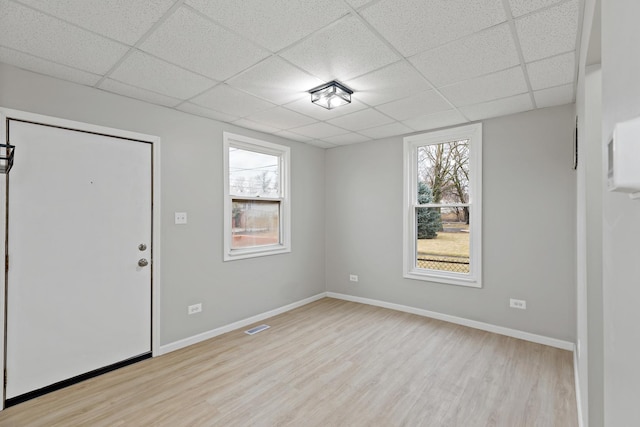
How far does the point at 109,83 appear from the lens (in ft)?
8.60

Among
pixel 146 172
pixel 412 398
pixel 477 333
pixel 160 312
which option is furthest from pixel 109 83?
pixel 477 333

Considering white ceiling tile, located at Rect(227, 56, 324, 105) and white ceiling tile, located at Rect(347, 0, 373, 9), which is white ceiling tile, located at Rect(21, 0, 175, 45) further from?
white ceiling tile, located at Rect(347, 0, 373, 9)

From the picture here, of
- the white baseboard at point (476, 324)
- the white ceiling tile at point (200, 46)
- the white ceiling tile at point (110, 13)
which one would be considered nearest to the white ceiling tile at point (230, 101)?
the white ceiling tile at point (200, 46)

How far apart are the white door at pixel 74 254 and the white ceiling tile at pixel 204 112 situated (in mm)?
590

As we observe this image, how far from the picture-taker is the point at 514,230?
11.5 feet

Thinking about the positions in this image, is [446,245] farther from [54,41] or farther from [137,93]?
[54,41]

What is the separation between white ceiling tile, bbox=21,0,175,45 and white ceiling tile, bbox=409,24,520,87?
1.73 meters

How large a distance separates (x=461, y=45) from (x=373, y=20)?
702mm

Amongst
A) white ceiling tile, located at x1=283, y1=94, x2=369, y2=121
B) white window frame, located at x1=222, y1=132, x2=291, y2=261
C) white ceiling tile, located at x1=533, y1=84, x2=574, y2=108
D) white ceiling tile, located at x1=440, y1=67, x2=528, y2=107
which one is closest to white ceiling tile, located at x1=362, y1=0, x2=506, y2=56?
white ceiling tile, located at x1=440, y1=67, x2=528, y2=107

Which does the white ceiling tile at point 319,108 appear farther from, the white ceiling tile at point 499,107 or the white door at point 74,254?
the white door at point 74,254

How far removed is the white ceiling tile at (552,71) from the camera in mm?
2275

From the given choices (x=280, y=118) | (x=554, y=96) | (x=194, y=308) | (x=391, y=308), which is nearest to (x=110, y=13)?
(x=280, y=118)

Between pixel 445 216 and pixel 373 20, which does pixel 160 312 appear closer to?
pixel 373 20

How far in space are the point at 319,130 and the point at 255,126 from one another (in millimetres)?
849
